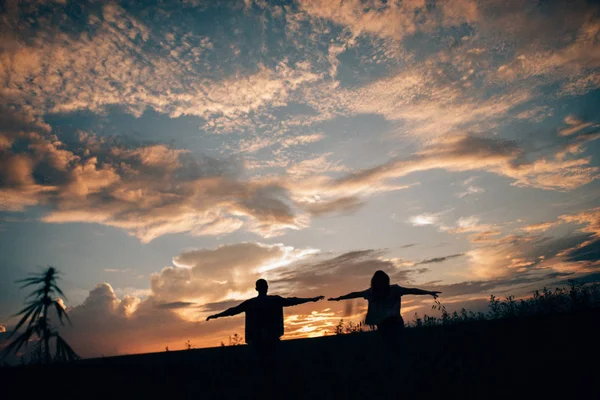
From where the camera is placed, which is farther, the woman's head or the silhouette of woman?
the woman's head

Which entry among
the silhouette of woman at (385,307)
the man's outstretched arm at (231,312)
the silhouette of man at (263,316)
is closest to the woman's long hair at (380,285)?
the silhouette of woman at (385,307)

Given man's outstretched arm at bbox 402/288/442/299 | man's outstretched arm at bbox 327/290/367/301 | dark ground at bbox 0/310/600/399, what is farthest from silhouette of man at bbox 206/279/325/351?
man's outstretched arm at bbox 402/288/442/299

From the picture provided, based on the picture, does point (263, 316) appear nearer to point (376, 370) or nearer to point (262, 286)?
point (262, 286)

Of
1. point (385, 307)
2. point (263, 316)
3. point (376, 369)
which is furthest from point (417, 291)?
point (263, 316)

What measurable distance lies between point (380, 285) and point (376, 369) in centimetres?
181

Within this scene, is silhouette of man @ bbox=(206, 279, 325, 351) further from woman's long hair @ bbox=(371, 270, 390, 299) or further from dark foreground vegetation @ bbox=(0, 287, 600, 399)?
woman's long hair @ bbox=(371, 270, 390, 299)

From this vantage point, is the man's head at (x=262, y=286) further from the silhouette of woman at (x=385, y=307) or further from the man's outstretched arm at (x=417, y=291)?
the man's outstretched arm at (x=417, y=291)

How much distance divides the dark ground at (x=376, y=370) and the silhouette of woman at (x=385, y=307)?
48cm

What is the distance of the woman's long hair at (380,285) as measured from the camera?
335 inches

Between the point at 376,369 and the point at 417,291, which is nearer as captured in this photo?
the point at 376,369

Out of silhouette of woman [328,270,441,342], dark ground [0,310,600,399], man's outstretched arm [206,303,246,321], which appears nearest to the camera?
dark ground [0,310,600,399]

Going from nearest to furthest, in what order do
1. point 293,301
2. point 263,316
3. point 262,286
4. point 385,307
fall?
1. point 263,316
2. point 262,286
3. point 293,301
4. point 385,307

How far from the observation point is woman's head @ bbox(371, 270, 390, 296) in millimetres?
8500

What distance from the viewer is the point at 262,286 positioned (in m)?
7.95
